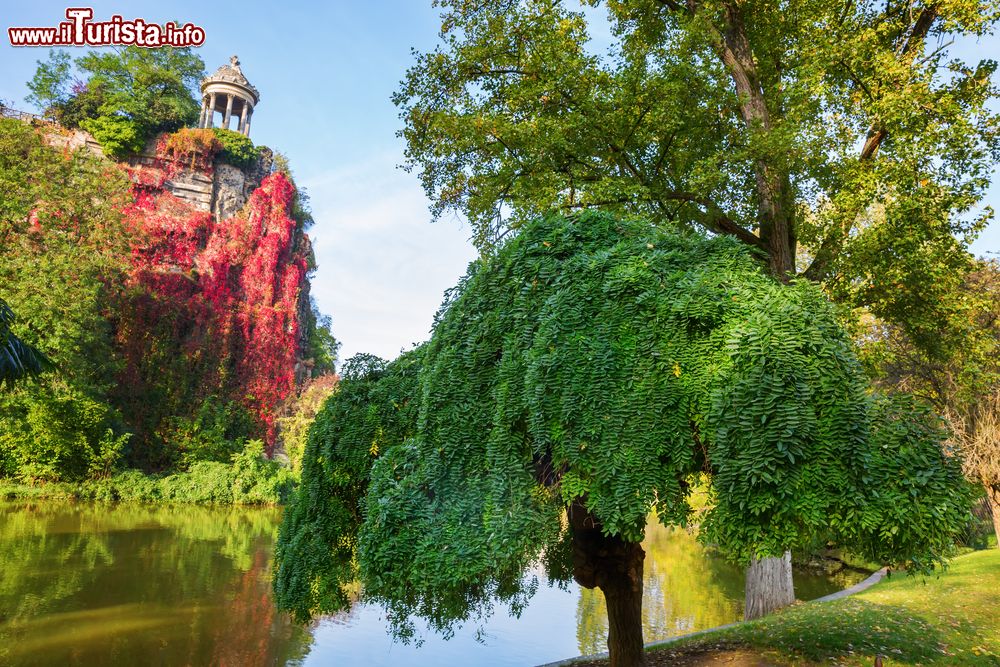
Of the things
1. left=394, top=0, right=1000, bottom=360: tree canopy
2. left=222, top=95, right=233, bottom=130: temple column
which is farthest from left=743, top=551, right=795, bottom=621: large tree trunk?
left=222, top=95, right=233, bottom=130: temple column

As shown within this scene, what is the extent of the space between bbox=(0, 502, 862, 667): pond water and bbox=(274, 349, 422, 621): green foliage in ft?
11.4

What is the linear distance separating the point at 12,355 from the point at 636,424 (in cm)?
1069

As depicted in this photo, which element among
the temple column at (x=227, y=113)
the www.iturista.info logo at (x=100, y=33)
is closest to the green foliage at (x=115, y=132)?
the temple column at (x=227, y=113)

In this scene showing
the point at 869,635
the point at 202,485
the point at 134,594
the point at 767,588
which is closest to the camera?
the point at 869,635

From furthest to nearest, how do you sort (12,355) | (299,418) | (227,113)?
(227,113)
(299,418)
(12,355)

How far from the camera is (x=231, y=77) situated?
3834 centimetres

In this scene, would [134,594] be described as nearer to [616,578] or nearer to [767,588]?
[616,578]

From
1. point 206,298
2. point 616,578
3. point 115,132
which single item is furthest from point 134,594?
point 115,132

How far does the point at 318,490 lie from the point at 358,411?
112 cm

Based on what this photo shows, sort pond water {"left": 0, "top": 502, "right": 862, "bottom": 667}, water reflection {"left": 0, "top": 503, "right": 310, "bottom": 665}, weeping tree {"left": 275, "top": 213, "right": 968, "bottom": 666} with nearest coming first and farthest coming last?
weeping tree {"left": 275, "top": 213, "right": 968, "bottom": 666}, water reflection {"left": 0, "top": 503, "right": 310, "bottom": 665}, pond water {"left": 0, "top": 502, "right": 862, "bottom": 667}

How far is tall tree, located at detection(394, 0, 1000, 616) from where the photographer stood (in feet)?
33.0

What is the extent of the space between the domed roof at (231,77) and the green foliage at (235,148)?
432 centimetres

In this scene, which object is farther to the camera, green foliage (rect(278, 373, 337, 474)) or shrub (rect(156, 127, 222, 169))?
shrub (rect(156, 127, 222, 169))

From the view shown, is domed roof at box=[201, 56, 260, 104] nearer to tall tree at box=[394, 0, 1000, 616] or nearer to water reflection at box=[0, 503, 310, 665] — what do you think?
water reflection at box=[0, 503, 310, 665]
